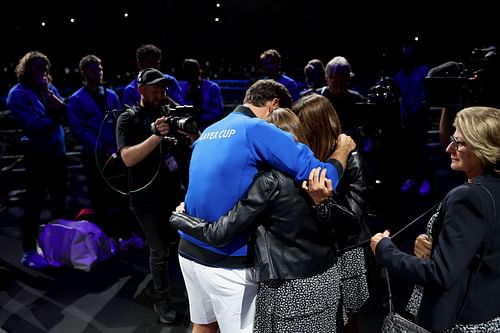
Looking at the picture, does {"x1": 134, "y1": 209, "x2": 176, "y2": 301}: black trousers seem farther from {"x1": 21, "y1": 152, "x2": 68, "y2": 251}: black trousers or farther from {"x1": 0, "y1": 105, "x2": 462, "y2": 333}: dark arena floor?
{"x1": 21, "y1": 152, "x2": 68, "y2": 251}: black trousers

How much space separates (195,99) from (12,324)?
108 inches

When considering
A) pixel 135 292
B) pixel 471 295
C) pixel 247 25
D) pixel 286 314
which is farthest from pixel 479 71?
pixel 247 25

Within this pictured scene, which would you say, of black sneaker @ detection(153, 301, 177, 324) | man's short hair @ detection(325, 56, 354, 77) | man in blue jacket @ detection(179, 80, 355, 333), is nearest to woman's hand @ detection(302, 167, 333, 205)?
man in blue jacket @ detection(179, 80, 355, 333)

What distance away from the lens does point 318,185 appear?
1.72 meters

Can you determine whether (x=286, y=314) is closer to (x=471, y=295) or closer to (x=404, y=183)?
(x=471, y=295)

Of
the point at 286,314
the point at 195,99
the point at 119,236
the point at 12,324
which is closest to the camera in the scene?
the point at 286,314

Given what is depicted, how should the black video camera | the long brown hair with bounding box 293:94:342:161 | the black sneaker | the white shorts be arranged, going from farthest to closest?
the black sneaker < the black video camera < the long brown hair with bounding box 293:94:342:161 < the white shorts

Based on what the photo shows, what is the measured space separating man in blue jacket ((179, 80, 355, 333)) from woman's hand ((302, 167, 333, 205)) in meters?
0.04

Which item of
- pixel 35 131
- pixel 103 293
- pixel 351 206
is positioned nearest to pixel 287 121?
pixel 351 206

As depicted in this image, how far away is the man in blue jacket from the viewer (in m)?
1.80

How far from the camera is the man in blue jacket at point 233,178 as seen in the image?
5.90ft

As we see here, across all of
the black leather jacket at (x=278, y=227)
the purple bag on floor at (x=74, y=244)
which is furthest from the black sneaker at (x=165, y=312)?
the black leather jacket at (x=278, y=227)

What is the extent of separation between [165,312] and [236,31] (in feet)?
53.5

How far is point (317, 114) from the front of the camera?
2109 mm
